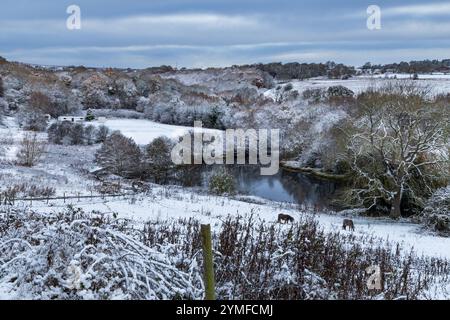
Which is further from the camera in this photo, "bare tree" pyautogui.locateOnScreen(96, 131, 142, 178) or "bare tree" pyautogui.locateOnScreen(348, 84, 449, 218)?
"bare tree" pyautogui.locateOnScreen(96, 131, 142, 178)

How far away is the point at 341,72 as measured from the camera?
188500 mm

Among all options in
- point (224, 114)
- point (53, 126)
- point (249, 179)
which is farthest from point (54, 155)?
point (224, 114)

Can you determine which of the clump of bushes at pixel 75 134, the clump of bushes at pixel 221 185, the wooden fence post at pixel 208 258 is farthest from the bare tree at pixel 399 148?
the clump of bushes at pixel 75 134

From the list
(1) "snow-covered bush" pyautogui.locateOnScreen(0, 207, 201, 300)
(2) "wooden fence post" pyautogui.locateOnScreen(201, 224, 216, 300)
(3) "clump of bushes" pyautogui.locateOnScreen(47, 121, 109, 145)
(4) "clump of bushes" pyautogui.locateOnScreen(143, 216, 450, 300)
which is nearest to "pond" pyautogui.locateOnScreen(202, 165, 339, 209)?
(3) "clump of bushes" pyautogui.locateOnScreen(47, 121, 109, 145)

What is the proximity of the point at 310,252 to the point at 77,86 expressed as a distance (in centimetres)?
11220

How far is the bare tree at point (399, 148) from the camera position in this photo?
30516mm

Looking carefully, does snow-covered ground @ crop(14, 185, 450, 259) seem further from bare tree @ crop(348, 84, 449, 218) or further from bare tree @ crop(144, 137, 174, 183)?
bare tree @ crop(144, 137, 174, 183)

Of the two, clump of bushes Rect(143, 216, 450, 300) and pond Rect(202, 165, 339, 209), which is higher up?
clump of bushes Rect(143, 216, 450, 300)

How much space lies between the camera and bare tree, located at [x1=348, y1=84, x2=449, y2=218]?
3052 cm

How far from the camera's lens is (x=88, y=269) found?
5.69m

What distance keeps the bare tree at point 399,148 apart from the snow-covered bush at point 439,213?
291 cm

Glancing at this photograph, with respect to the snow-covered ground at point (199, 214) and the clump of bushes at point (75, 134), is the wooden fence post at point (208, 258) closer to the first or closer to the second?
the snow-covered ground at point (199, 214)

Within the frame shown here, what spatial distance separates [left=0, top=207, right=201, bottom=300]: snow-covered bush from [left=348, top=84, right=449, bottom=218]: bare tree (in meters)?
25.8

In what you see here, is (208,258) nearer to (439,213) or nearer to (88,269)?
(88,269)
